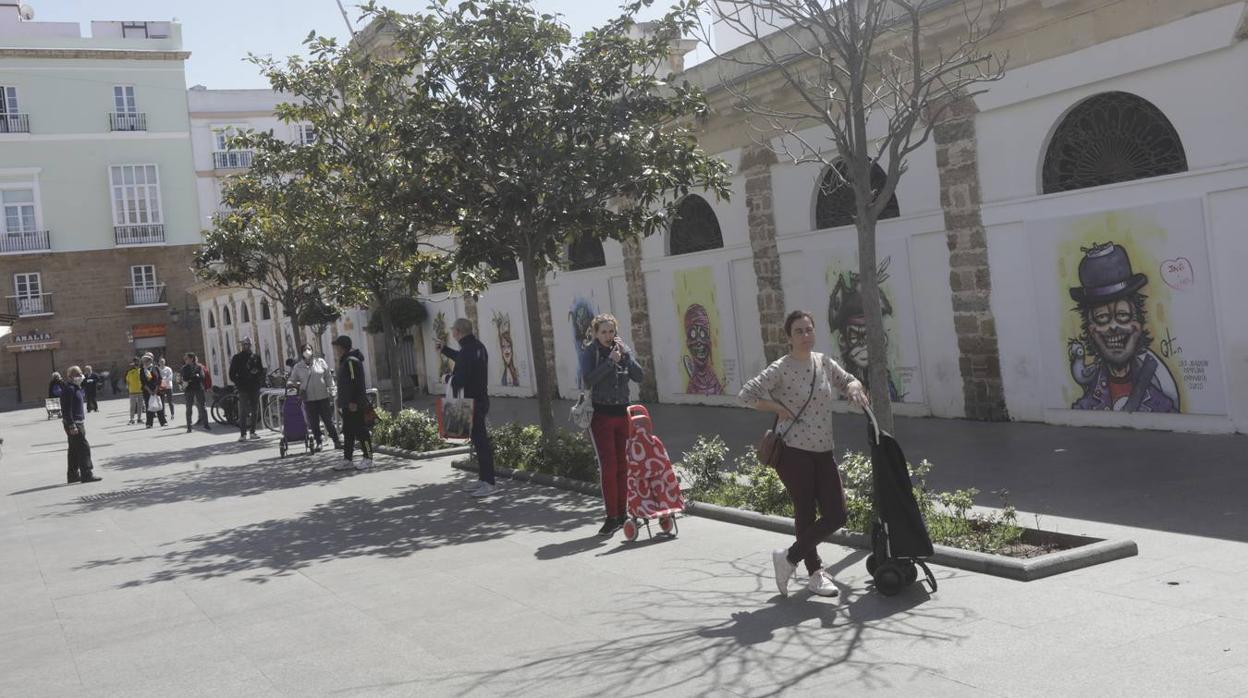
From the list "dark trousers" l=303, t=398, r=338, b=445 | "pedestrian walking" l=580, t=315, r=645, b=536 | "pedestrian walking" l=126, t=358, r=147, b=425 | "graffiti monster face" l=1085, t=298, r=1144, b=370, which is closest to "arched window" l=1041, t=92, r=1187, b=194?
"graffiti monster face" l=1085, t=298, r=1144, b=370

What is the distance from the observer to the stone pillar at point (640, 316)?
2094 cm

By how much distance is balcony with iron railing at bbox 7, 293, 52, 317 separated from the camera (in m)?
55.5

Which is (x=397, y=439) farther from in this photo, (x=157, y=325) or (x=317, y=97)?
(x=157, y=325)

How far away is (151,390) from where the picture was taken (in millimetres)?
29703

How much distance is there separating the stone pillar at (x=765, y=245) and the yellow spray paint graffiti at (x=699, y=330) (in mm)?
1249

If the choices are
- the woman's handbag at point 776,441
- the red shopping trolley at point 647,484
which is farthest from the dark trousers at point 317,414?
the woman's handbag at point 776,441

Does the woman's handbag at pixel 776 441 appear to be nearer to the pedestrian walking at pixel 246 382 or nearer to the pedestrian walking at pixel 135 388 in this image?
the pedestrian walking at pixel 246 382

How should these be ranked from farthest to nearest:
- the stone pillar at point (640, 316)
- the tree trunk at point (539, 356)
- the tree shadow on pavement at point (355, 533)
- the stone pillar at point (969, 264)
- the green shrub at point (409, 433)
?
1. the stone pillar at point (640, 316)
2. the green shrub at point (409, 433)
3. the stone pillar at point (969, 264)
4. the tree trunk at point (539, 356)
5. the tree shadow on pavement at point (355, 533)

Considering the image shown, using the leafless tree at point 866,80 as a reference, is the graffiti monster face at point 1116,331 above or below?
below

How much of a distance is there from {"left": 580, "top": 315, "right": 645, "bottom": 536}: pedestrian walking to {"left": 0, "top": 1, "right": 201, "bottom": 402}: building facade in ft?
162

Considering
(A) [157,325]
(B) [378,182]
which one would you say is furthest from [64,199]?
(B) [378,182]

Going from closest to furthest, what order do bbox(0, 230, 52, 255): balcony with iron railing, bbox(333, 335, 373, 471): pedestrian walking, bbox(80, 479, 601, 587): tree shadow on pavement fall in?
bbox(80, 479, 601, 587): tree shadow on pavement, bbox(333, 335, 373, 471): pedestrian walking, bbox(0, 230, 52, 255): balcony with iron railing


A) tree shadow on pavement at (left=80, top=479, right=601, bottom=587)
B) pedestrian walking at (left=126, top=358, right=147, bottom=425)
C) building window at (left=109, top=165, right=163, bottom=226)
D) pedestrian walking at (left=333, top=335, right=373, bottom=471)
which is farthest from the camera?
building window at (left=109, top=165, right=163, bottom=226)

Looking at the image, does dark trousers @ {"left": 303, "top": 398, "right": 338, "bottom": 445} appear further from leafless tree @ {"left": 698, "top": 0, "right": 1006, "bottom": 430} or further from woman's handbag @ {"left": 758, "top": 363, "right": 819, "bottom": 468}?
woman's handbag @ {"left": 758, "top": 363, "right": 819, "bottom": 468}
